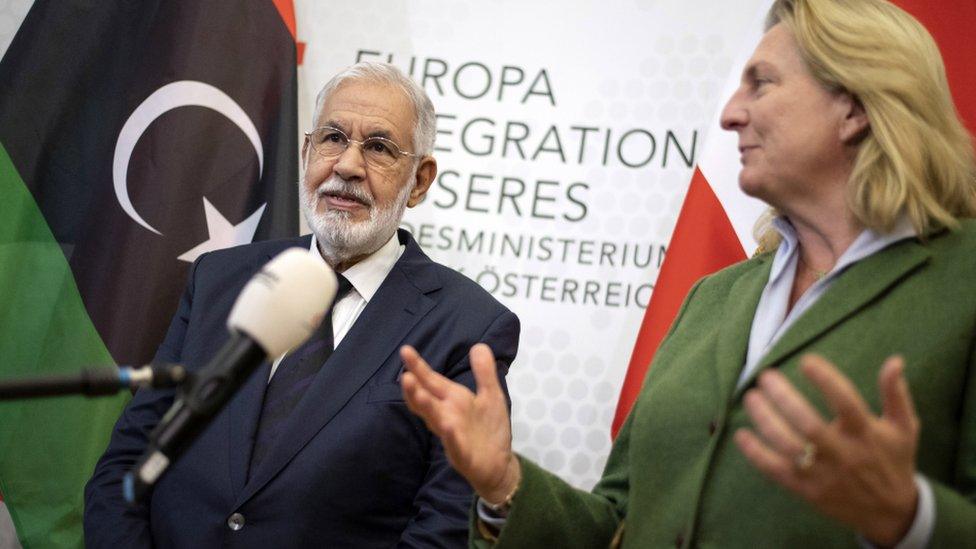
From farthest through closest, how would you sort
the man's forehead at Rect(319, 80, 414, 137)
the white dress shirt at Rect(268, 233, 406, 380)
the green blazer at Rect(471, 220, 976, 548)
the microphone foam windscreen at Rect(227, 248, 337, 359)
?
the man's forehead at Rect(319, 80, 414, 137) < the white dress shirt at Rect(268, 233, 406, 380) < the green blazer at Rect(471, 220, 976, 548) < the microphone foam windscreen at Rect(227, 248, 337, 359)

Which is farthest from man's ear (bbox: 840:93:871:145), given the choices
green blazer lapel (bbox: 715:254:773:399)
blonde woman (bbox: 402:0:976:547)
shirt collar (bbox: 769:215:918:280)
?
green blazer lapel (bbox: 715:254:773:399)

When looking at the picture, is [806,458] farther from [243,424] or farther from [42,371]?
[42,371]

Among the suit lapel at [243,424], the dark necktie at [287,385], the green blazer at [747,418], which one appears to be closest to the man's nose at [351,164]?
the dark necktie at [287,385]

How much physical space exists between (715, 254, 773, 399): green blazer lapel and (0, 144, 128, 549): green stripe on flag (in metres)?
2.30

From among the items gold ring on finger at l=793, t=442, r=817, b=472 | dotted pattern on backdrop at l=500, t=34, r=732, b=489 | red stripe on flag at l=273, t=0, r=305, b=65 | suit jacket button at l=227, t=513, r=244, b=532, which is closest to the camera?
gold ring on finger at l=793, t=442, r=817, b=472

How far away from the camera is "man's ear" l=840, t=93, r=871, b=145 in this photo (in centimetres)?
198

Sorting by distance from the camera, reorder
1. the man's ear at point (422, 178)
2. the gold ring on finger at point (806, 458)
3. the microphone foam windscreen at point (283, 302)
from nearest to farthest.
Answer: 1. the gold ring on finger at point (806, 458)
2. the microphone foam windscreen at point (283, 302)
3. the man's ear at point (422, 178)

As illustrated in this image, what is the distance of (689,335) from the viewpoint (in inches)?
85.4

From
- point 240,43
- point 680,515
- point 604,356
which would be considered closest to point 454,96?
point 240,43

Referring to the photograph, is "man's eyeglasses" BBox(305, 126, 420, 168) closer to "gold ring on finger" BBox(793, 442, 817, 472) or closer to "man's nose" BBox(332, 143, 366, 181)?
"man's nose" BBox(332, 143, 366, 181)

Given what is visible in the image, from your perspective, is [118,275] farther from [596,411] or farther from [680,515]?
[680,515]

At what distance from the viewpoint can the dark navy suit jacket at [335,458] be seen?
2.63 meters

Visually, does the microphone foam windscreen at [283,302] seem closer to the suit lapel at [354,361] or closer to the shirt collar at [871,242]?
the shirt collar at [871,242]

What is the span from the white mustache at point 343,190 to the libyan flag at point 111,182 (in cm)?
69
